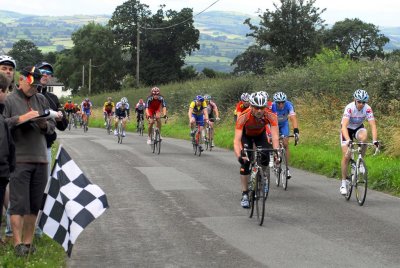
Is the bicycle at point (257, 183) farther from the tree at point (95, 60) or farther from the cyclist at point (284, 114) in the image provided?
the tree at point (95, 60)

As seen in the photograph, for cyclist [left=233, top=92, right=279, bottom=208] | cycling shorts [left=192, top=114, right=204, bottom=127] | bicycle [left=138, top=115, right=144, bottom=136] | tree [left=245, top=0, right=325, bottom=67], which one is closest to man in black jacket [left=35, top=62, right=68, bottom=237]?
cyclist [left=233, top=92, right=279, bottom=208]

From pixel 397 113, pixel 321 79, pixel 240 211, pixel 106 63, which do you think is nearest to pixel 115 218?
pixel 240 211

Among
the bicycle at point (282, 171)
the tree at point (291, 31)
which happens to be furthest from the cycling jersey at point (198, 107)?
the tree at point (291, 31)

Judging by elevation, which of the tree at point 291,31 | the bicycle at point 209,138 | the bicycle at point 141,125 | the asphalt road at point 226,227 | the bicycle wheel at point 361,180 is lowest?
the bicycle at point 141,125

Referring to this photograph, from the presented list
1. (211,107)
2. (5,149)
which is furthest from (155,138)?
(5,149)

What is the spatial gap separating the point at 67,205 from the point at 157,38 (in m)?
95.9

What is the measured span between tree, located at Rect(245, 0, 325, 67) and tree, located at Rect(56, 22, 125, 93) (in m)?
61.2

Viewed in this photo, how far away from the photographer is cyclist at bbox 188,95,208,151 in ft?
73.5

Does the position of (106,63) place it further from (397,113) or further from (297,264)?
(297,264)

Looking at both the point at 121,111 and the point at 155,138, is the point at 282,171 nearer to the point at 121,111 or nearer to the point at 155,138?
the point at 155,138

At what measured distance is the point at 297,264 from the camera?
7.50 metres

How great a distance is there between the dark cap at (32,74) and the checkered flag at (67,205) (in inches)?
33.0

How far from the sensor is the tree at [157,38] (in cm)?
10212

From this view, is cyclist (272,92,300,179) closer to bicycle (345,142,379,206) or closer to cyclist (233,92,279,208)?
bicycle (345,142,379,206)
